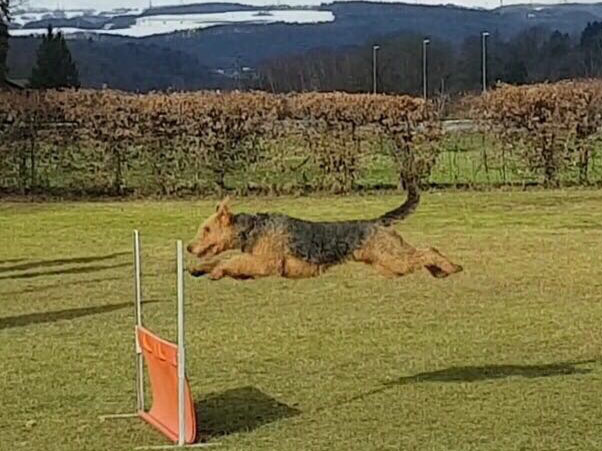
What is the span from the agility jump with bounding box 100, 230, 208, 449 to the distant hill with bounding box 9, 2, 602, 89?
3469 cm

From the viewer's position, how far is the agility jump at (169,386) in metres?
7.97

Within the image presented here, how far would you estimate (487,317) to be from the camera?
511 inches

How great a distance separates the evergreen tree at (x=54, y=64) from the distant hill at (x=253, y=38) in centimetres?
62

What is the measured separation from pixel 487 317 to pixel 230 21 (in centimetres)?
4326

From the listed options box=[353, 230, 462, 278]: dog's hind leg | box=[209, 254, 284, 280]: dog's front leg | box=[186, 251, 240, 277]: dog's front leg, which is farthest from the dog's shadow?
box=[353, 230, 462, 278]: dog's hind leg

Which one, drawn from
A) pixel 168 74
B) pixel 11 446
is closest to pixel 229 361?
pixel 11 446

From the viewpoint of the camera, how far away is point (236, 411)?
9.05 meters

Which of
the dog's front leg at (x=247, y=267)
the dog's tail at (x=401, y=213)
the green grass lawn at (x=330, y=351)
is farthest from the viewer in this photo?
the green grass lawn at (x=330, y=351)

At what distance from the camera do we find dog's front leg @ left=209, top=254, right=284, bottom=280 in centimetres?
766

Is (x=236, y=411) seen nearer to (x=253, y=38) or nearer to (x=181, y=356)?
(x=181, y=356)

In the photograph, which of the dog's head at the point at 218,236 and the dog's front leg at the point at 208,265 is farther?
the dog's head at the point at 218,236

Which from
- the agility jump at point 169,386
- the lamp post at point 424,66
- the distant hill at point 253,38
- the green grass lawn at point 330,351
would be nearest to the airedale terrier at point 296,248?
the agility jump at point 169,386

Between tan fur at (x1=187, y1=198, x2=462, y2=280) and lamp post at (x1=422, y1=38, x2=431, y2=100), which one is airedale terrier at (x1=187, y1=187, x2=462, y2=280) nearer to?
tan fur at (x1=187, y1=198, x2=462, y2=280)

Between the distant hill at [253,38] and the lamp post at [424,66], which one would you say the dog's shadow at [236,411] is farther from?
the lamp post at [424,66]
